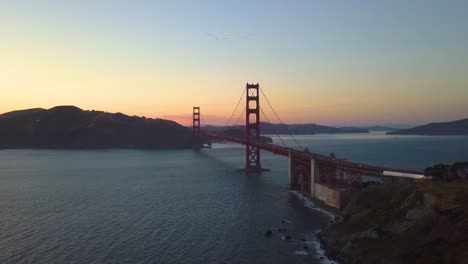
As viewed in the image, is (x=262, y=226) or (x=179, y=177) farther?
(x=179, y=177)

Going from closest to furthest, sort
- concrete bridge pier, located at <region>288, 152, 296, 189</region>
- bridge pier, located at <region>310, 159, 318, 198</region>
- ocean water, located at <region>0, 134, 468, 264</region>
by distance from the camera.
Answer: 1. ocean water, located at <region>0, 134, 468, 264</region>
2. bridge pier, located at <region>310, 159, 318, 198</region>
3. concrete bridge pier, located at <region>288, 152, 296, 189</region>

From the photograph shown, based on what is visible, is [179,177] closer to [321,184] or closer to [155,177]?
[155,177]

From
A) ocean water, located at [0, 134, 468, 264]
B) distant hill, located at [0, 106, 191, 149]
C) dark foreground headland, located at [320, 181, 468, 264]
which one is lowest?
ocean water, located at [0, 134, 468, 264]

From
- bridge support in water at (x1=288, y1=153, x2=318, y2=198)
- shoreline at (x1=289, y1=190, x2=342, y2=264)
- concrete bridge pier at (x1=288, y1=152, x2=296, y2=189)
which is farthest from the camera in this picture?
concrete bridge pier at (x1=288, y1=152, x2=296, y2=189)

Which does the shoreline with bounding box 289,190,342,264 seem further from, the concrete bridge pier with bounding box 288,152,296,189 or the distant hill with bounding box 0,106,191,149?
the distant hill with bounding box 0,106,191,149

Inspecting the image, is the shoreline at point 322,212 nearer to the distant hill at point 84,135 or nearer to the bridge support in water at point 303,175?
the bridge support in water at point 303,175

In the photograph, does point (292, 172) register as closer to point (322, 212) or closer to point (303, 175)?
point (303, 175)

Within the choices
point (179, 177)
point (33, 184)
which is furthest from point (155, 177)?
point (33, 184)

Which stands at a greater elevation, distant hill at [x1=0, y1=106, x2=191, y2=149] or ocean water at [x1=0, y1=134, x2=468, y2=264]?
distant hill at [x1=0, y1=106, x2=191, y2=149]

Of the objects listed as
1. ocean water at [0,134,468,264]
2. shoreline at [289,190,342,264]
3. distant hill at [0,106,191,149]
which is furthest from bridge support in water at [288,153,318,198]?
distant hill at [0,106,191,149]
